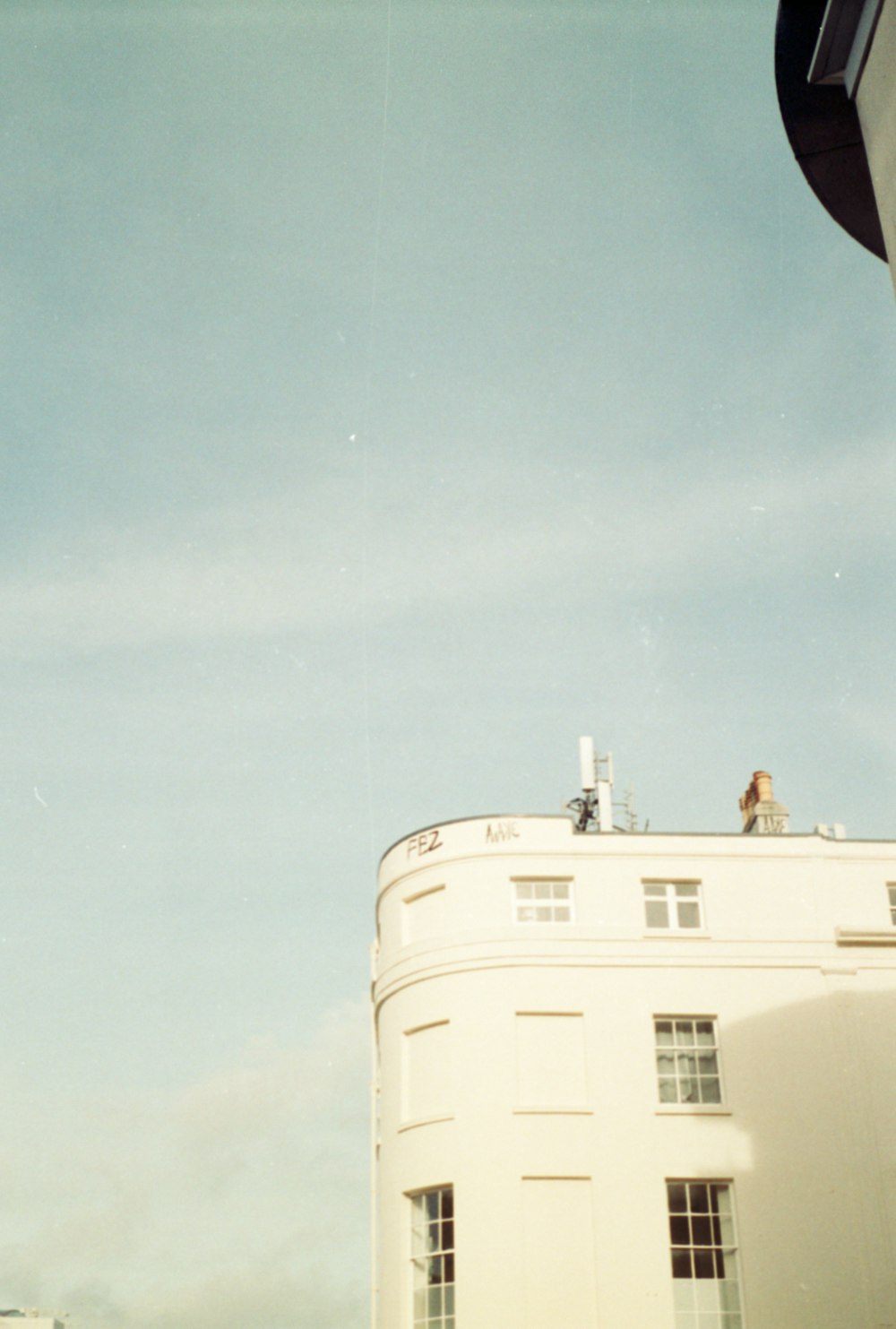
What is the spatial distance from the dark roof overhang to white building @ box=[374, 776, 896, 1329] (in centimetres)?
2029

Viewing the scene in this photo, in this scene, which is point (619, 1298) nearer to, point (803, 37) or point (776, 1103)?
point (776, 1103)

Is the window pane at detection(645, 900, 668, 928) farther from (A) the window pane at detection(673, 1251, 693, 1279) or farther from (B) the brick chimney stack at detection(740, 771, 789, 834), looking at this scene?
(A) the window pane at detection(673, 1251, 693, 1279)

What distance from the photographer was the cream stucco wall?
35.0 feet

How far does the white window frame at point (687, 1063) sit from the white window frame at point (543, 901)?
3.35 meters

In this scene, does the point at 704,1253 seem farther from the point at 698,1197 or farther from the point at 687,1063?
the point at 687,1063

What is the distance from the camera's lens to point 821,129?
13.2 metres

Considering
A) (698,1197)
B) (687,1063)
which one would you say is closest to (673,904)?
(687,1063)

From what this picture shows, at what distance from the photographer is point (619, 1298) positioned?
2684 centimetres

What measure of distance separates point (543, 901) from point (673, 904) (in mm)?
3318

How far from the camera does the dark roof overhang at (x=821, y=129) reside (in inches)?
492

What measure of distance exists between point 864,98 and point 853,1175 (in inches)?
963

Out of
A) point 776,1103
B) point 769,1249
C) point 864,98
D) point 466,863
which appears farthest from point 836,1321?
point 864,98

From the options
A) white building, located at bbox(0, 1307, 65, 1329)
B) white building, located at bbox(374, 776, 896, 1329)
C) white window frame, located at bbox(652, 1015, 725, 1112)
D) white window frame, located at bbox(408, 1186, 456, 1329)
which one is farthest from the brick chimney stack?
white building, located at bbox(0, 1307, 65, 1329)

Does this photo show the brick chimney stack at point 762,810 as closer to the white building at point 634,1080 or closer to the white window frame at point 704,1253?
the white building at point 634,1080
